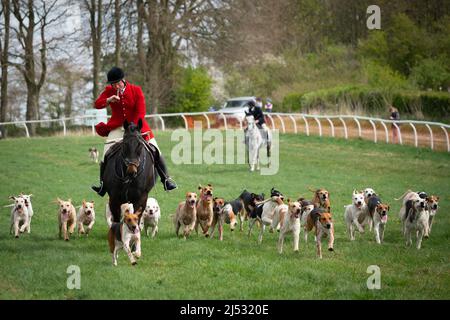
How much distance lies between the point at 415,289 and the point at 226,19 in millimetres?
35913

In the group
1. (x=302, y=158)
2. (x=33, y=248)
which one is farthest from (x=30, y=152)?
(x=33, y=248)

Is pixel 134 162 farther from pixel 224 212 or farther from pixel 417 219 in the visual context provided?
pixel 417 219

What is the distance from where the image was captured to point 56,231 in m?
14.4

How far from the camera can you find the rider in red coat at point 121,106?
12565 millimetres

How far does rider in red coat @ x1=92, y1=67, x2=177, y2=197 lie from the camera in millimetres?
12565

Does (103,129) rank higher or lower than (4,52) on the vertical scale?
lower

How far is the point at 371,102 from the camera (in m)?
41.0

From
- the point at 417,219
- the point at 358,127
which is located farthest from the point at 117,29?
the point at 417,219

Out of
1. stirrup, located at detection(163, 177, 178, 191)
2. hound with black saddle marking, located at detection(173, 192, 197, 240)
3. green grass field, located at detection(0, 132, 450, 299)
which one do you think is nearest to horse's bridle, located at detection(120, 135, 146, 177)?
stirrup, located at detection(163, 177, 178, 191)

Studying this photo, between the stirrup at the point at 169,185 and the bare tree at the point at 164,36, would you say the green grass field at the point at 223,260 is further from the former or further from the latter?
the bare tree at the point at 164,36

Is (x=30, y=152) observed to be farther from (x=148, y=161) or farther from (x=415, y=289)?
(x=415, y=289)

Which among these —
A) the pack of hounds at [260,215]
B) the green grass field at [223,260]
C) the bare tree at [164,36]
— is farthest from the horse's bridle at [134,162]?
the bare tree at [164,36]

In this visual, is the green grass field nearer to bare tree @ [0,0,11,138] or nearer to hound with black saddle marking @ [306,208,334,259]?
hound with black saddle marking @ [306,208,334,259]

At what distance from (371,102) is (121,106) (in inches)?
1171
